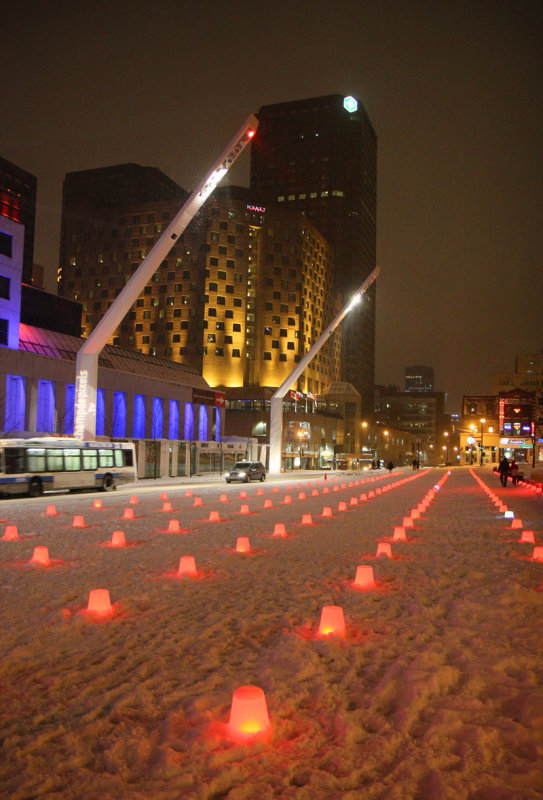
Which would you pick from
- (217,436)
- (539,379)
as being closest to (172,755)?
(217,436)

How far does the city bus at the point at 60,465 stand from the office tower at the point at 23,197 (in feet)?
386

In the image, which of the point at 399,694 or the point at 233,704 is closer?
the point at 233,704

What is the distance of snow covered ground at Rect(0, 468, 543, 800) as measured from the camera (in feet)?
11.8

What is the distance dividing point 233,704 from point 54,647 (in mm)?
2530

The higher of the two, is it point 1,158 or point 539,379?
point 1,158

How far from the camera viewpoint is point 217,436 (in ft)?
235

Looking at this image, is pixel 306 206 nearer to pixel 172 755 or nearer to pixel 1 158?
pixel 1 158

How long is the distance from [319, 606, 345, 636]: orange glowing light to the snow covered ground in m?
0.16

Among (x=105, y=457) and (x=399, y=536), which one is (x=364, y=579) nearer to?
(x=399, y=536)

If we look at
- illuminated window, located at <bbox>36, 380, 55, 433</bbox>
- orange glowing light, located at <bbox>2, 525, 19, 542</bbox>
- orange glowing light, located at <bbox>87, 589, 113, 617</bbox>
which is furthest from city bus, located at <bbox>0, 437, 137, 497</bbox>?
orange glowing light, located at <bbox>87, 589, 113, 617</bbox>

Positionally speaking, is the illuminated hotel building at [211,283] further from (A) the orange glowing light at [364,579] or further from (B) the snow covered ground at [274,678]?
(A) the orange glowing light at [364,579]

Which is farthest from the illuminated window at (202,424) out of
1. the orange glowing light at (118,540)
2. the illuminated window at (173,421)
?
the orange glowing light at (118,540)

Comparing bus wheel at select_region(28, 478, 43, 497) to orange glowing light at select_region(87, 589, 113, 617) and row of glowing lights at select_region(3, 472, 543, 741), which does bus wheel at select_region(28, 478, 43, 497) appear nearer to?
row of glowing lights at select_region(3, 472, 543, 741)

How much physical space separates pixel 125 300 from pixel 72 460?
1236cm
